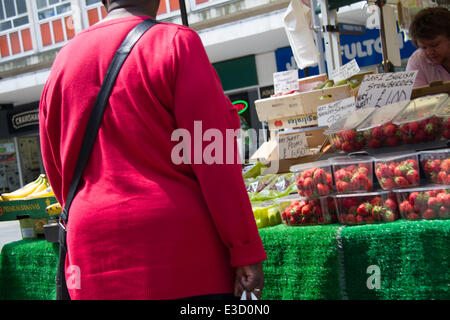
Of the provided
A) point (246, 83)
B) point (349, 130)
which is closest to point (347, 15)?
point (246, 83)

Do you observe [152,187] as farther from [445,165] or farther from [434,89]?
[434,89]

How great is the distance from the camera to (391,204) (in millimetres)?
1965

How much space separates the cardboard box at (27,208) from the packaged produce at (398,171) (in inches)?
76.7

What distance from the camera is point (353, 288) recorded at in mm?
1981

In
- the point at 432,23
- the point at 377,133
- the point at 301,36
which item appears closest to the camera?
the point at 377,133

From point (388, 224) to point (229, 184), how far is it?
3.08 feet

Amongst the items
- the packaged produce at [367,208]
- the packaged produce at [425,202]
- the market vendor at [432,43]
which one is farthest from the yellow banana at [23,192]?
the market vendor at [432,43]

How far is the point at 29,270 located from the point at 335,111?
204cm

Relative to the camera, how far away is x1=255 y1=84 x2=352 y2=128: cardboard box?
3633 millimetres

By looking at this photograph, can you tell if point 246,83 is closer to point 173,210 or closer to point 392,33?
point 392,33

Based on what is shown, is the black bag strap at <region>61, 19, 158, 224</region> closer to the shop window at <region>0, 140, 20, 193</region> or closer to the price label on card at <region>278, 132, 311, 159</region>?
the price label on card at <region>278, 132, 311, 159</region>

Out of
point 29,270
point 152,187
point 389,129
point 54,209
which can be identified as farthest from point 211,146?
point 29,270

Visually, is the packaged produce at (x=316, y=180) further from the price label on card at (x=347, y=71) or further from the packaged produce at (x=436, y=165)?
the price label on card at (x=347, y=71)
